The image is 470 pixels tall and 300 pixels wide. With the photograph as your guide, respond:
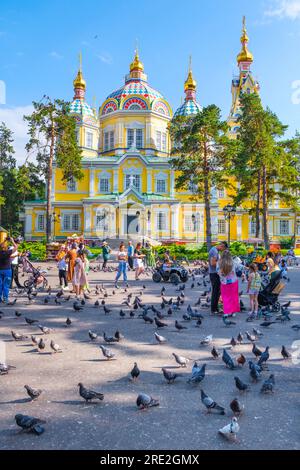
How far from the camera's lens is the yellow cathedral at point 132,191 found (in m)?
44.2

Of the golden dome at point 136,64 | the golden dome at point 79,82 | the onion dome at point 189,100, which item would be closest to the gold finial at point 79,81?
the golden dome at point 79,82

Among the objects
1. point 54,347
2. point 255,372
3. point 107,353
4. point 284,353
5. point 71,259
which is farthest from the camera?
point 71,259

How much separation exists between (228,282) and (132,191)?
1379 inches

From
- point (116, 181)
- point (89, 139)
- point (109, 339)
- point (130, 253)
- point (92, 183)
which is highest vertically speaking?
point (89, 139)

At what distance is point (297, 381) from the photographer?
5.35 metres

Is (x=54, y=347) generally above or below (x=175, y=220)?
below

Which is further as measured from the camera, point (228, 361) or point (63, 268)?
point (63, 268)

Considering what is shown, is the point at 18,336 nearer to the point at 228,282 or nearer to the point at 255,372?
the point at 255,372

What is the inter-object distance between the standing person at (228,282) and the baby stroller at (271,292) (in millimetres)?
979

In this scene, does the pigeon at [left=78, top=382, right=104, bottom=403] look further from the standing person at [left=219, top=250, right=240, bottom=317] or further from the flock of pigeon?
the standing person at [left=219, top=250, right=240, bottom=317]

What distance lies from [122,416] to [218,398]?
49.8 inches

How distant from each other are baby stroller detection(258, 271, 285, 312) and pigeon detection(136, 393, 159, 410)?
6.17 m

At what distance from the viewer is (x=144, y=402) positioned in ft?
14.0

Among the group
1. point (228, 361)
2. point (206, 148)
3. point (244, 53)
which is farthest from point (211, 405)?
point (244, 53)
